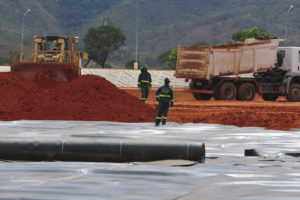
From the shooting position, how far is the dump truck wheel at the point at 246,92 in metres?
29.8

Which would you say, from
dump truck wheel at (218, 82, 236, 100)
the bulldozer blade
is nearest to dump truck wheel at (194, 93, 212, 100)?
dump truck wheel at (218, 82, 236, 100)

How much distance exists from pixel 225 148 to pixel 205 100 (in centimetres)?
1939

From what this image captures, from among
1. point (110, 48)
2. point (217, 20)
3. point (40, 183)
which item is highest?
point (217, 20)

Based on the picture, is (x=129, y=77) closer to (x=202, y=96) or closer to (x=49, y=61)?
(x=202, y=96)

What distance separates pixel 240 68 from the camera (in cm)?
2905

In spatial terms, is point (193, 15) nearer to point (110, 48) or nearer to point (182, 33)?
point (182, 33)

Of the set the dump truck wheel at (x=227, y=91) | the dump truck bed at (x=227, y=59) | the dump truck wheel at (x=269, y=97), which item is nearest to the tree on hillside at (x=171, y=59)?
the dump truck wheel at (x=269, y=97)

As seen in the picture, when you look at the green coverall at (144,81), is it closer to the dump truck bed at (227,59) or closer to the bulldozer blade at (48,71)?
the bulldozer blade at (48,71)

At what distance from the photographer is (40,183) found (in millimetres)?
7043

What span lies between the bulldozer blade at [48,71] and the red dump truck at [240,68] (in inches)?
260

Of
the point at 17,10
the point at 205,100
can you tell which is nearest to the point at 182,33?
the point at 17,10

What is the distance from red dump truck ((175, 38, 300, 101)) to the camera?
28.4 m

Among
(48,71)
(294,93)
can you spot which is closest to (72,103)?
(48,71)

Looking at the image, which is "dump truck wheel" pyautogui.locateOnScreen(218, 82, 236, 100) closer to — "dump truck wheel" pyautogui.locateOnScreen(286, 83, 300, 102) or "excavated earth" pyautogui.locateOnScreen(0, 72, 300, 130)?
"dump truck wheel" pyautogui.locateOnScreen(286, 83, 300, 102)
